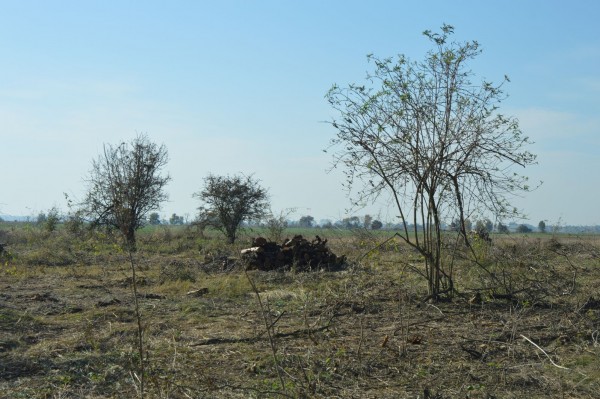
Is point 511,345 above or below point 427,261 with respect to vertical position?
below

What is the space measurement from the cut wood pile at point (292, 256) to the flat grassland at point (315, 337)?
8.12ft

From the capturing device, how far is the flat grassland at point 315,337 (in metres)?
6.12

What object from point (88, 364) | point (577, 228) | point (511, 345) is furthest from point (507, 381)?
point (577, 228)

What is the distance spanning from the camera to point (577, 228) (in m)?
17.2

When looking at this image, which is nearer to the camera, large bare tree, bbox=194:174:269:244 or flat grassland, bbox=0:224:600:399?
flat grassland, bbox=0:224:600:399

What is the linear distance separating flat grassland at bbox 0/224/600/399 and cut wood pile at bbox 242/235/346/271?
97.4 inches

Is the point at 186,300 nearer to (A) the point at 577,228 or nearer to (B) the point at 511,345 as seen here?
(B) the point at 511,345

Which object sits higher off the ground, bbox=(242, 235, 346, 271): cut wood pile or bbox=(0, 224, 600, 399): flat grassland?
bbox=(242, 235, 346, 271): cut wood pile

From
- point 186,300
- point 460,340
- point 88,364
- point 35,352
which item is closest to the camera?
point 88,364

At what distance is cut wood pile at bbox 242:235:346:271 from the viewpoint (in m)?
16.8

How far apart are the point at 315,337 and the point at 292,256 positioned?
8901 mm

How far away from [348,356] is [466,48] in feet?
18.3

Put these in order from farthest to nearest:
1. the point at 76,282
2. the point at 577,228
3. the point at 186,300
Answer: the point at 577,228 < the point at 76,282 < the point at 186,300

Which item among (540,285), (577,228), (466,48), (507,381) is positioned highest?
(466,48)
